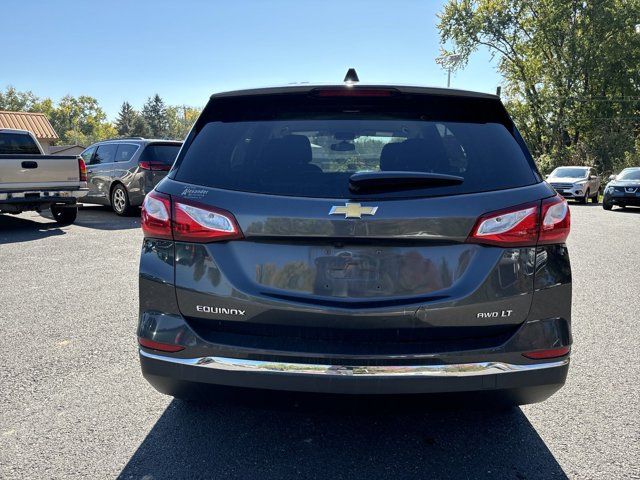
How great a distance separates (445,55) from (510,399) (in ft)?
154

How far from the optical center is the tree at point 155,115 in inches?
4596

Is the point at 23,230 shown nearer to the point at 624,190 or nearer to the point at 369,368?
the point at 369,368

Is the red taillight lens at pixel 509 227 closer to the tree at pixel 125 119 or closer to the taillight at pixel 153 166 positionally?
the taillight at pixel 153 166

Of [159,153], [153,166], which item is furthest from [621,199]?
[153,166]

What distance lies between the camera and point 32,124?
54.9 m

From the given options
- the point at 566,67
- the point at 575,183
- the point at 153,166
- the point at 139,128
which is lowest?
the point at 575,183

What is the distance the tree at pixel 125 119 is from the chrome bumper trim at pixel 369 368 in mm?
117284

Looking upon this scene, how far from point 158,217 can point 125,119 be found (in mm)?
119373

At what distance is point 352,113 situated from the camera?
104 inches

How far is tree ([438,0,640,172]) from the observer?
40.3 meters

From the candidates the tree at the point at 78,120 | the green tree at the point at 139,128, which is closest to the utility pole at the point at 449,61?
the green tree at the point at 139,128

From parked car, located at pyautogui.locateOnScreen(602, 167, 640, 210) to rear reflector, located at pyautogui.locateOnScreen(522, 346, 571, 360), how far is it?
63.4 ft

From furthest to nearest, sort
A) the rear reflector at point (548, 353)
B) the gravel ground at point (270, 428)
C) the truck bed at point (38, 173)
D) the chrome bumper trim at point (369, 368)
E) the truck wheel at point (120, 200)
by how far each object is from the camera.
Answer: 1. the truck wheel at point (120, 200)
2. the truck bed at point (38, 173)
3. the gravel ground at point (270, 428)
4. the rear reflector at point (548, 353)
5. the chrome bumper trim at point (369, 368)

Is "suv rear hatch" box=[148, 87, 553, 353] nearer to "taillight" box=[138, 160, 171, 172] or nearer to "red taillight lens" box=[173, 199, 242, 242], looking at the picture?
"red taillight lens" box=[173, 199, 242, 242]
